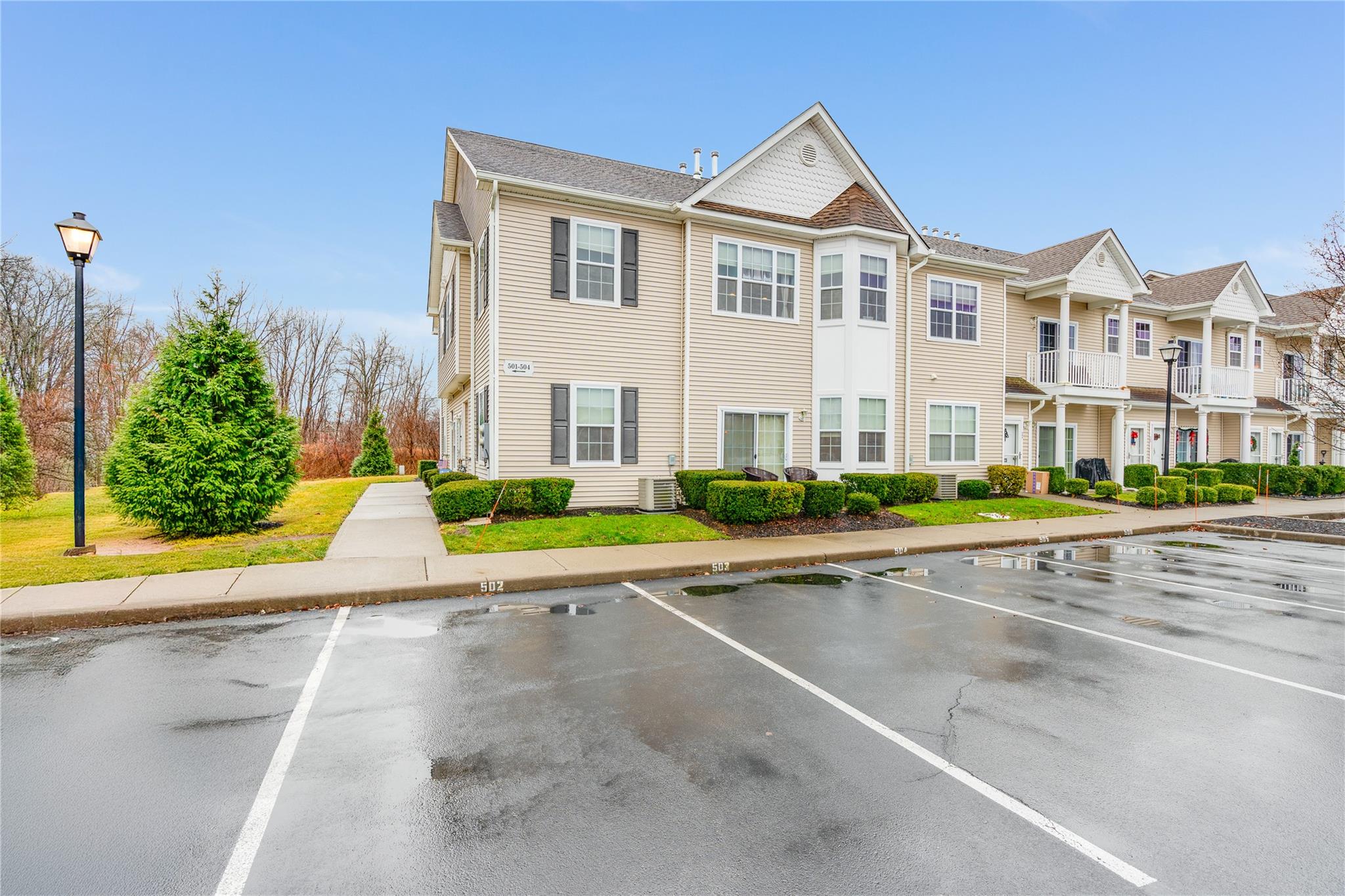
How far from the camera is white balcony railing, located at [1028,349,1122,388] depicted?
813 inches

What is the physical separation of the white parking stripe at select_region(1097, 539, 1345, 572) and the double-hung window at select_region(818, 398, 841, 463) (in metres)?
6.40

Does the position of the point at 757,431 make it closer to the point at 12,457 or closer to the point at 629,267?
the point at 629,267

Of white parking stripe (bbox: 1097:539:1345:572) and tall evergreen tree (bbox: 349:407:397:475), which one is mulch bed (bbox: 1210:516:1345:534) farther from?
tall evergreen tree (bbox: 349:407:397:475)

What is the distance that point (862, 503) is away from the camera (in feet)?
44.2

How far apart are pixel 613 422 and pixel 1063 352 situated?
16.6m

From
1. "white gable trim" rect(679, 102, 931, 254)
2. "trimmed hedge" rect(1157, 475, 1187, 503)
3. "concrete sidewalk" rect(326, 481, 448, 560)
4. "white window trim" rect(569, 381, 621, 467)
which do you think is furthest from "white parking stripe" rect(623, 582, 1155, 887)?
"trimmed hedge" rect(1157, 475, 1187, 503)

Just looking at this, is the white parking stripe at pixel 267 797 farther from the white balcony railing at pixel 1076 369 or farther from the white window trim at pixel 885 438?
the white balcony railing at pixel 1076 369

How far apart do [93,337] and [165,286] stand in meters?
4.21

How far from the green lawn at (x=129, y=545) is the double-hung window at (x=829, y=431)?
1170 cm

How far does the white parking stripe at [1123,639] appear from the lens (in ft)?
15.7

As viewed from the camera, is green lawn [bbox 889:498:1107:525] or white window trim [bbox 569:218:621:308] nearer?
white window trim [bbox 569:218:621:308]

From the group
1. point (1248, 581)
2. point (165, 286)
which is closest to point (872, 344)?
point (1248, 581)

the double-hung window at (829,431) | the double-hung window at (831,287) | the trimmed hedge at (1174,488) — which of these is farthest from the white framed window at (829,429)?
the trimmed hedge at (1174,488)

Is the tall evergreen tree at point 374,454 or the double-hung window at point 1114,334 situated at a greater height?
the double-hung window at point 1114,334
